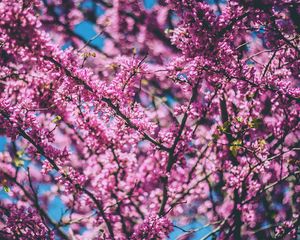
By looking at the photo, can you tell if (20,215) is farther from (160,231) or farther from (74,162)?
(74,162)

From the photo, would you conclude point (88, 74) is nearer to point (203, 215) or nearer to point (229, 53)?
point (229, 53)

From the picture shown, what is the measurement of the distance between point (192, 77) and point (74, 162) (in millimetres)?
6344

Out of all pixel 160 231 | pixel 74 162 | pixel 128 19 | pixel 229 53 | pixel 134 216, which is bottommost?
pixel 160 231

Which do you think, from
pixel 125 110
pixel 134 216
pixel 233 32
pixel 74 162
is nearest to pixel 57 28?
pixel 74 162

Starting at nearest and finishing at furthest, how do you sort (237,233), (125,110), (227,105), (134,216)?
1. (125,110)
2. (237,233)
3. (227,105)
4. (134,216)

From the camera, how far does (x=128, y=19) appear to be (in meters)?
10.4

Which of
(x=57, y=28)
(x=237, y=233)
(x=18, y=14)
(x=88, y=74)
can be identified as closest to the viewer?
(x=18, y=14)

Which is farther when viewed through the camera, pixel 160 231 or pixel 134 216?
pixel 134 216

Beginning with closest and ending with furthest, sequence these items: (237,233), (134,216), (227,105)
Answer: (237,233)
(227,105)
(134,216)

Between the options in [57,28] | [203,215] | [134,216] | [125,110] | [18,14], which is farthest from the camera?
[57,28]

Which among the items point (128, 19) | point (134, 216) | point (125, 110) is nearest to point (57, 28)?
point (128, 19)

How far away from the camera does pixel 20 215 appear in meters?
4.71

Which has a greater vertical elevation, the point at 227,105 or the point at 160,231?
the point at 227,105

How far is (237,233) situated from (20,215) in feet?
12.9
